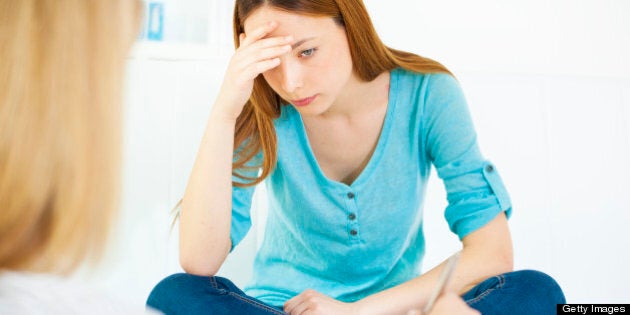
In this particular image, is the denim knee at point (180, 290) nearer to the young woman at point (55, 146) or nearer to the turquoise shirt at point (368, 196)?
the turquoise shirt at point (368, 196)

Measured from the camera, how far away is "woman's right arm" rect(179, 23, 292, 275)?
0.98 m

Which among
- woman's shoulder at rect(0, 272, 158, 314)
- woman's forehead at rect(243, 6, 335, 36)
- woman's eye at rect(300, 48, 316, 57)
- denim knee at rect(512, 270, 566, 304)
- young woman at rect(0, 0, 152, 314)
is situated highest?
woman's forehead at rect(243, 6, 335, 36)

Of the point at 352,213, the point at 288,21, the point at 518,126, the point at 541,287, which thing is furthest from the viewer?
the point at 518,126

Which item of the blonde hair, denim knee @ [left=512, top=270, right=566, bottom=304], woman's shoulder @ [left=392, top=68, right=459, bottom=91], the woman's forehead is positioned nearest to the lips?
the woman's forehead

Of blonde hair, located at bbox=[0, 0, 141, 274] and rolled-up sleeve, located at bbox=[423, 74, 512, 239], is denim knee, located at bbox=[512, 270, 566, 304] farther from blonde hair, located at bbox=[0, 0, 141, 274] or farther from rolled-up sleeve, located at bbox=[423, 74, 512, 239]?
blonde hair, located at bbox=[0, 0, 141, 274]

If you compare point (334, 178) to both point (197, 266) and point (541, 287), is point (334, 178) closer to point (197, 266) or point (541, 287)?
point (197, 266)

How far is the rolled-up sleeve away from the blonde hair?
690 millimetres

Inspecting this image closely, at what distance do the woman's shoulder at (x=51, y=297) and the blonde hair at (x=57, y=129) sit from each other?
2 centimetres

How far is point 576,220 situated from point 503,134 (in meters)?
0.28

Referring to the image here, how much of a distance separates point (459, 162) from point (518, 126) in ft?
1.66

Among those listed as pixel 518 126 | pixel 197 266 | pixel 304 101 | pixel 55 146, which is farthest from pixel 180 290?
pixel 518 126

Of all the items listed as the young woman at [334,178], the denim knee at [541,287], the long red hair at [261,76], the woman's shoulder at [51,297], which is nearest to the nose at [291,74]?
the young woman at [334,178]

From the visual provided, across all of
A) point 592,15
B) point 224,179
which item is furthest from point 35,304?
point 592,15

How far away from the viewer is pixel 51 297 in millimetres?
434
